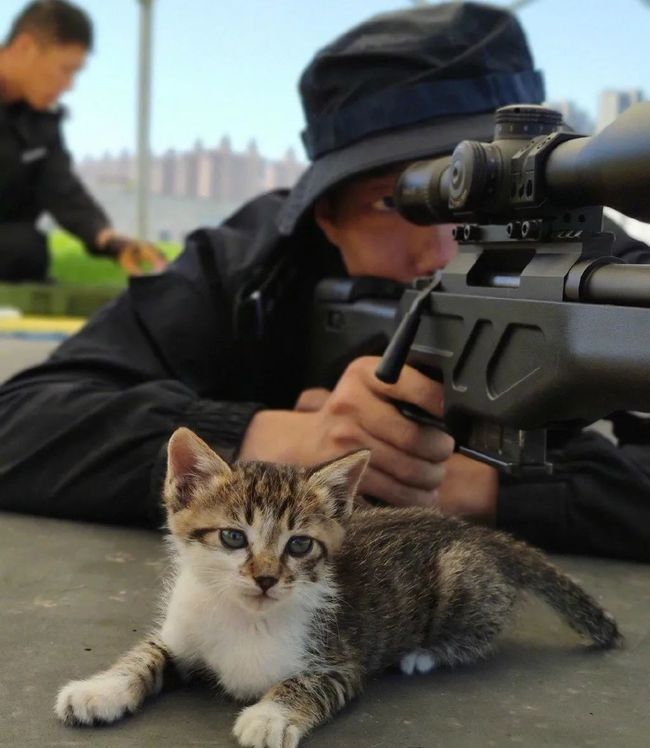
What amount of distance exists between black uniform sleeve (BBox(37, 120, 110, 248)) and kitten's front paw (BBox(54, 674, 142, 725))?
424cm

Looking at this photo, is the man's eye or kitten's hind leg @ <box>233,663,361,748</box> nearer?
kitten's hind leg @ <box>233,663,361,748</box>

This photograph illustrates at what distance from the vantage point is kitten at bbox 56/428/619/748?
0.73m

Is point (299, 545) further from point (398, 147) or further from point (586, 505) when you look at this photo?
point (398, 147)

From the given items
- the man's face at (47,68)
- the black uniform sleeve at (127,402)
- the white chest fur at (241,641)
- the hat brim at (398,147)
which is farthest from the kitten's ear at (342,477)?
the man's face at (47,68)

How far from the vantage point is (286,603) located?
76 centimetres

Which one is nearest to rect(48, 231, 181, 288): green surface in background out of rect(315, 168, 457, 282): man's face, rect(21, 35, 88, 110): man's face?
rect(21, 35, 88, 110): man's face

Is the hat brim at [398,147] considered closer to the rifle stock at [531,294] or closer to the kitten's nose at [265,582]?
the rifle stock at [531,294]

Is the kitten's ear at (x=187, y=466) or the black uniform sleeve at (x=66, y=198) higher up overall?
the kitten's ear at (x=187, y=466)

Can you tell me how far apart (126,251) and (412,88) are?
144 inches

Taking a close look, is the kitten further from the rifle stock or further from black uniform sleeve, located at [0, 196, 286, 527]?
black uniform sleeve, located at [0, 196, 286, 527]

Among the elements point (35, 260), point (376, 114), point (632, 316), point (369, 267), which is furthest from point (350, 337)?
point (35, 260)

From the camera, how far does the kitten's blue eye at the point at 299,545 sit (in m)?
0.76

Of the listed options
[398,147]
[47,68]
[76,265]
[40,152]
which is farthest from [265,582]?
[76,265]

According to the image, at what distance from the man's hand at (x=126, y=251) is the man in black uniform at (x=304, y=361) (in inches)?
129
